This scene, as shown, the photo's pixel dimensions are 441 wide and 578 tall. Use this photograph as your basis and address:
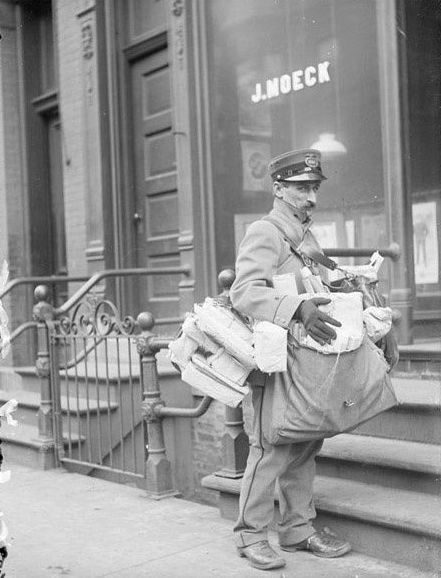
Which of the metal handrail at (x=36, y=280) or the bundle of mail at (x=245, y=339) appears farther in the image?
the metal handrail at (x=36, y=280)

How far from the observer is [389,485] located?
4352 mm

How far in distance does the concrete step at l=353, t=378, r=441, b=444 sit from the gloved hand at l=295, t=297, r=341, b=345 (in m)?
1.16

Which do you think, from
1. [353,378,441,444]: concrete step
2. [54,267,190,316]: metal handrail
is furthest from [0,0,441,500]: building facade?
[353,378,441,444]: concrete step

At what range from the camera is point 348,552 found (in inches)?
159

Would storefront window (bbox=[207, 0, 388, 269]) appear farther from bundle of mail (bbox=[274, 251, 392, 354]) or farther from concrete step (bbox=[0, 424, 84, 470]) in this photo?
bundle of mail (bbox=[274, 251, 392, 354])

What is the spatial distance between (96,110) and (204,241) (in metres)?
2.13

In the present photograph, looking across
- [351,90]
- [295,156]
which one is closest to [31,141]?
[351,90]

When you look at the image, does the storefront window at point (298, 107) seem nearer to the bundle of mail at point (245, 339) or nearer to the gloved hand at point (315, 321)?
the bundle of mail at point (245, 339)

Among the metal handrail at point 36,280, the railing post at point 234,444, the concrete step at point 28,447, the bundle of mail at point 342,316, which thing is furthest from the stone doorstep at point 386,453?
the metal handrail at point 36,280

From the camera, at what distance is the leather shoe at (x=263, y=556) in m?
3.82

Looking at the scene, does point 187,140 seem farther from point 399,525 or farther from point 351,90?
point 399,525

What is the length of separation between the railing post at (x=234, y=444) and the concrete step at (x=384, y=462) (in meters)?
0.45

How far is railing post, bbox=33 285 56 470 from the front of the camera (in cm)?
645

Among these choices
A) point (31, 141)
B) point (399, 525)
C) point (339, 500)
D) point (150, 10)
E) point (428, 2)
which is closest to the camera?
point (399, 525)
